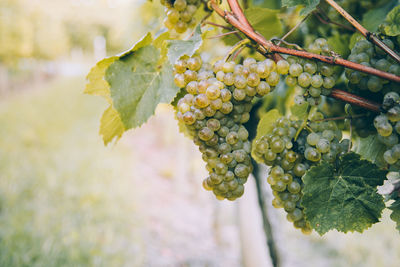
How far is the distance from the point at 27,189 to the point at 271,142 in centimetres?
475

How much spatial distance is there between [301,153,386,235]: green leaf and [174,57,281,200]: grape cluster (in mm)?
141

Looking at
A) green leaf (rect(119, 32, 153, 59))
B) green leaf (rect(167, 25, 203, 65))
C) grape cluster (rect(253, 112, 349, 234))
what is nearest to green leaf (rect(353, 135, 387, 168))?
grape cluster (rect(253, 112, 349, 234))

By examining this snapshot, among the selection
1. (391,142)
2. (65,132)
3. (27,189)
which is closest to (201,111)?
(391,142)

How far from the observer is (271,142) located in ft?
2.18

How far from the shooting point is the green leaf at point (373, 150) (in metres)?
0.71

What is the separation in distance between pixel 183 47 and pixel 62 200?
4425 millimetres

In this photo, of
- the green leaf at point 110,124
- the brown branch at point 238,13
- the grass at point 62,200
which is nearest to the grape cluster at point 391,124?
the brown branch at point 238,13

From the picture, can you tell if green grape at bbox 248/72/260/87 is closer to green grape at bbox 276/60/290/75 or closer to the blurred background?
green grape at bbox 276/60/290/75

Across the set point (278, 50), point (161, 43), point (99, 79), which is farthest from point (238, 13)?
point (99, 79)

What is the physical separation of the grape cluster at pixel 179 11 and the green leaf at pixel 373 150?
0.50 meters

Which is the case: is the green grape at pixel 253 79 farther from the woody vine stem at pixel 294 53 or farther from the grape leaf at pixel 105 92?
the grape leaf at pixel 105 92

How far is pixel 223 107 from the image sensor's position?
62cm

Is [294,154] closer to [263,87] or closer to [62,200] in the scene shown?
[263,87]

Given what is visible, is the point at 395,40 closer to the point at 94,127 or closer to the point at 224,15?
the point at 224,15
